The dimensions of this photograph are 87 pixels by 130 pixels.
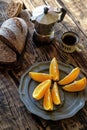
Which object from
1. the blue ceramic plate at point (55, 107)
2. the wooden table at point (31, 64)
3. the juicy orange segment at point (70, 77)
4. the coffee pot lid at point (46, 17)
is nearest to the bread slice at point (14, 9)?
the wooden table at point (31, 64)

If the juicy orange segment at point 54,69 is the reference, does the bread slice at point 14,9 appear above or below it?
above

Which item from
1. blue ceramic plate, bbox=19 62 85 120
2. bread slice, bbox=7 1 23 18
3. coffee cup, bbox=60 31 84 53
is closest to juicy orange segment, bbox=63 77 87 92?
blue ceramic plate, bbox=19 62 85 120

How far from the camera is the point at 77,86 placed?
1.20 meters

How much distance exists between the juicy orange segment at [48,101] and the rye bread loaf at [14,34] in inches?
11.6

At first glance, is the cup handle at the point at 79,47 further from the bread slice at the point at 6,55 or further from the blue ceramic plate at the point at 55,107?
the bread slice at the point at 6,55

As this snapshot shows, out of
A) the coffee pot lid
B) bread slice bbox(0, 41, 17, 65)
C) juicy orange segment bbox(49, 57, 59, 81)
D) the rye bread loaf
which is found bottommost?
juicy orange segment bbox(49, 57, 59, 81)

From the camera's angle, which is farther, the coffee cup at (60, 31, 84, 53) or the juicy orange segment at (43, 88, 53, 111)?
the coffee cup at (60, 31, 84, 53)

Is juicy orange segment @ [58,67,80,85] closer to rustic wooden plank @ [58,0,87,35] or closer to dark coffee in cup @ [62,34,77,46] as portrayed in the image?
dark coffee in cup @ [62,34,77,46]

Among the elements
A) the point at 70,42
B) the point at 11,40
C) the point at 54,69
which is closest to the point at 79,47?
the point at 70,42

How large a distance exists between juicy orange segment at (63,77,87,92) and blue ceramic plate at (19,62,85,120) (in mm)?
20

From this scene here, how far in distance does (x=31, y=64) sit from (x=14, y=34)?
0.17 meters

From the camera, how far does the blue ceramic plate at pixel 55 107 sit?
1129 mm

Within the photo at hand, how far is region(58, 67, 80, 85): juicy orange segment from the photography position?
1221 mm

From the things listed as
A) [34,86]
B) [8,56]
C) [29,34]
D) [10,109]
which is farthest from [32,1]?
[10,109]
